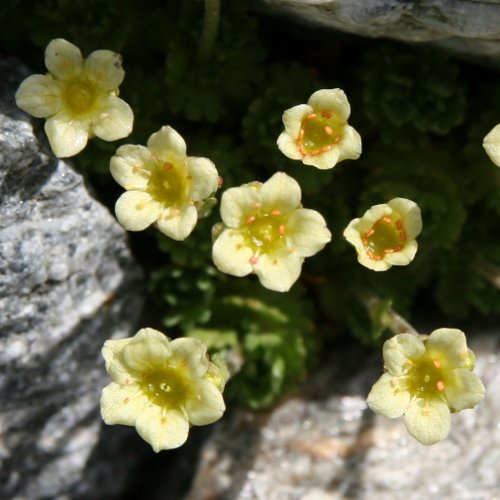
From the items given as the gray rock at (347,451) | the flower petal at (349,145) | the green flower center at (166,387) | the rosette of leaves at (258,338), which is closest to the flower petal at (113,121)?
the flower petal at (349,145)

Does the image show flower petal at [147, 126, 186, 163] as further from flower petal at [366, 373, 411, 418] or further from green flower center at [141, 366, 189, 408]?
flower petal at [366, 373, 411, 418]

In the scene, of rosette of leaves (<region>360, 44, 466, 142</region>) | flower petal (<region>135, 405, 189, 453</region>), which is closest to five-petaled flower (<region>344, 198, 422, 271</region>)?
rosette of leaves (<region>360, 44, 466, 142</region>)

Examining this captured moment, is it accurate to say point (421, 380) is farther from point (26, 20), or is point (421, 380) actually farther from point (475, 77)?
point (26, 20)

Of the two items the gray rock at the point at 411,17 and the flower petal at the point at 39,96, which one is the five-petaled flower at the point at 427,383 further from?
the flower petal at the point at 39,96

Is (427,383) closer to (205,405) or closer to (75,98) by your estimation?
(205,405)

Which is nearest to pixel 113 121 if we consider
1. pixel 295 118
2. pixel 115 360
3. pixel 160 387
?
pixel 295 118
